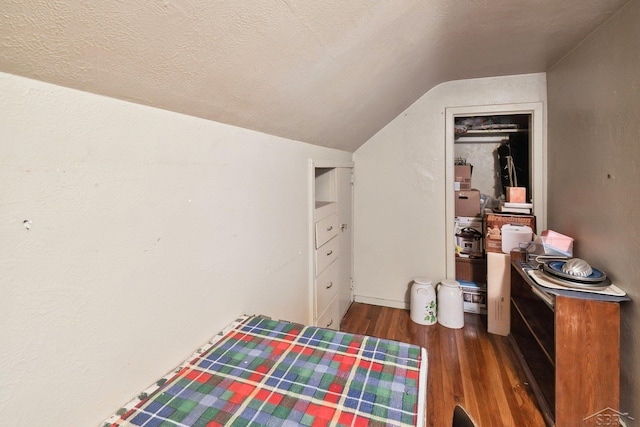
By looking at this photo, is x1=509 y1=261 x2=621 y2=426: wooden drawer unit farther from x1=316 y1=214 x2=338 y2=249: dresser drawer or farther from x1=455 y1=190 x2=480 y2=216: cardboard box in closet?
x1=455 y1=190 x2=480 y2=216: cardboard box in closet

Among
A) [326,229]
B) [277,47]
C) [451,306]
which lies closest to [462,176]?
[451,306]

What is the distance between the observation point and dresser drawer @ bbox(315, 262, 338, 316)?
7.07 feet

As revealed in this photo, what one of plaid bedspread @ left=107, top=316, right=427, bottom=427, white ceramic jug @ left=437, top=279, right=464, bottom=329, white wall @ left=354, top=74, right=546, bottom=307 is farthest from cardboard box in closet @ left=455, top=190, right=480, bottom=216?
plaid bedspread @ left=107, top=316, right=427, bottom=427

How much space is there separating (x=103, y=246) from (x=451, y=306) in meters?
2.71

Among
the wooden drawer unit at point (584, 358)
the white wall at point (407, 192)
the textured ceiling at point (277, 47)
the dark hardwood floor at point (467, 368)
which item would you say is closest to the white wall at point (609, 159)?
the wooden drawer unit at point (584, 358)

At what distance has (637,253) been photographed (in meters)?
1.42

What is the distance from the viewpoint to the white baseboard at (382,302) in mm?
3092

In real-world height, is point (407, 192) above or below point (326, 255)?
above

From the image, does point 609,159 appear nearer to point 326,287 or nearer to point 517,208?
point 517,208

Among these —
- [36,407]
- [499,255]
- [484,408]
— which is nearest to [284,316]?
[36,407]

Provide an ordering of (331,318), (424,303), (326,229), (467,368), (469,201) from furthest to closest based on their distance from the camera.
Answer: (469,201) < (424,303) < (331,318) < (326,229) < (467,368)

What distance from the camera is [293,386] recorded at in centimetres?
83

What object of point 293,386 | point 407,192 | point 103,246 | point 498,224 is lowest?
point 293,386

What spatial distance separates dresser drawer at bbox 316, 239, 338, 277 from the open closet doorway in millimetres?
1174
